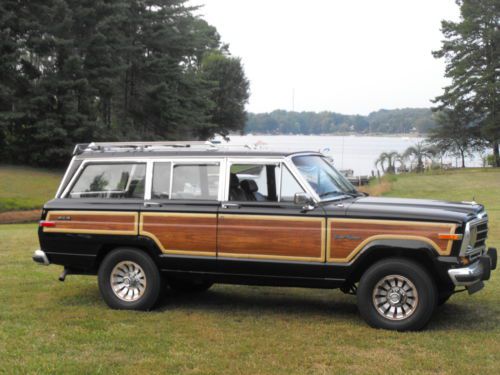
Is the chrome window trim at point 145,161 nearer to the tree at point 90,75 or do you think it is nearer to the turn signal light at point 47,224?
the turn signal light at point 47,224

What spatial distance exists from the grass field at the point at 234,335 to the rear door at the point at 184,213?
705mm

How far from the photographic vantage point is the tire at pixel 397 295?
6863 mm

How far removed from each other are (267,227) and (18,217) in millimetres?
24162

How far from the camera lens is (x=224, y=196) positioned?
25.3 feet

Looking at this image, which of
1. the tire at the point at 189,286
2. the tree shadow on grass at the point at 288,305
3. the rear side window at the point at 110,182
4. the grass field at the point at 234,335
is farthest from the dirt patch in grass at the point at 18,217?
the rear side window at the point at 110,182

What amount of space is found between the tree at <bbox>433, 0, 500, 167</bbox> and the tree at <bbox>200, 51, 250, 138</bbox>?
2359 cm

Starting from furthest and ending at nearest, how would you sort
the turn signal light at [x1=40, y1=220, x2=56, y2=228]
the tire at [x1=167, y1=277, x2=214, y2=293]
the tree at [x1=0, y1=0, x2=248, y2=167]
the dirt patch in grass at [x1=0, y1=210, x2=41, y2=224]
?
the tree at [x1=0, y1=0, x2=248, y2=167], the dirt patch in grass at [x1=0, y1=210, x2=41, y2=224], the tire at [x1=167, y1=277, x2=214, y2=293], the turn signal light at [x1=40, y1=220, x2=56, y2=228]

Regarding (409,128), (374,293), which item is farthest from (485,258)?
(409,128)

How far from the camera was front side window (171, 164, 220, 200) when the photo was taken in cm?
782

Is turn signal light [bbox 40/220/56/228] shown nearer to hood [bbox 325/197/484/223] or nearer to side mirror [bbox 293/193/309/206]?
side mirror [bbox 293/193/309/206]

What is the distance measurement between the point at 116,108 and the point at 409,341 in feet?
158

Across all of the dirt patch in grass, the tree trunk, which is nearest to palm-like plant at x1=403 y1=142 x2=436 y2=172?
the tree trunk

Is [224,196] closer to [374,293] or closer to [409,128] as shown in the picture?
[374,293]

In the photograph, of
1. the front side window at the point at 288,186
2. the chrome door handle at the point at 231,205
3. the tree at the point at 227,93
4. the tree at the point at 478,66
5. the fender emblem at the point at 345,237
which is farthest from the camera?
the tree at the point at 227,93
